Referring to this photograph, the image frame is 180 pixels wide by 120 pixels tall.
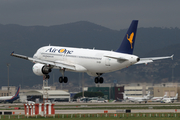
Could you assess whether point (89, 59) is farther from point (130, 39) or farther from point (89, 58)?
point (130, 39)

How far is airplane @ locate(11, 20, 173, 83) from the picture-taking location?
68375 millimetres

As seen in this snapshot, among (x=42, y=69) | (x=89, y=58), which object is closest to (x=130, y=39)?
(x=89, y=58)

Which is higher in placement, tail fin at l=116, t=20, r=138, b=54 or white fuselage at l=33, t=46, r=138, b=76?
tail fin at l=116, t=20, r=138, b=54

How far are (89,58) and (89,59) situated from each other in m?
0.18

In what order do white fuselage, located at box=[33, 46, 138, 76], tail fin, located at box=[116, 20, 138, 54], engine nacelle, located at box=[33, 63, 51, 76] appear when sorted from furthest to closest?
engine nacelle, located at box=[33, 63, 51, 76], white fuselage, located at box=[33, 46, 138, 76], tail fin, located at box=[116, 20, 138, 54]

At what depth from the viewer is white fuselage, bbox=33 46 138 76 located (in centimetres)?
6844

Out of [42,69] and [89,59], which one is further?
[42,69]

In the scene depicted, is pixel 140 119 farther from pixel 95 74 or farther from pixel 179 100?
pixel 179 100

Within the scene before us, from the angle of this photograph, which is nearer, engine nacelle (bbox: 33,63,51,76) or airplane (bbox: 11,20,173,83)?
airplane (bbox: 11,20,173,83)

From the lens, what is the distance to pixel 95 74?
75688 mm

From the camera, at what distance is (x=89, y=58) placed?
238 ft

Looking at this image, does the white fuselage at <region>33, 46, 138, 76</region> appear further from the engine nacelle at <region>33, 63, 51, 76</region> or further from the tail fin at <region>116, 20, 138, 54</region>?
the engine nacelle at <region>33, 63, 51, 76</region>

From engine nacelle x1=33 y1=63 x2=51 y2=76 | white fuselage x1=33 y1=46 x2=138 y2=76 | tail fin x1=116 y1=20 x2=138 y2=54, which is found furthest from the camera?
engine nacelle x1=33 y1=63 x2=51 y2=76

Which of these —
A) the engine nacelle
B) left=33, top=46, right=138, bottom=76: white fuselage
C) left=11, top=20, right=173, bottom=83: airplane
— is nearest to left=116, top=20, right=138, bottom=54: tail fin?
left=11, top=20, right=173, bottom=83: airplane
